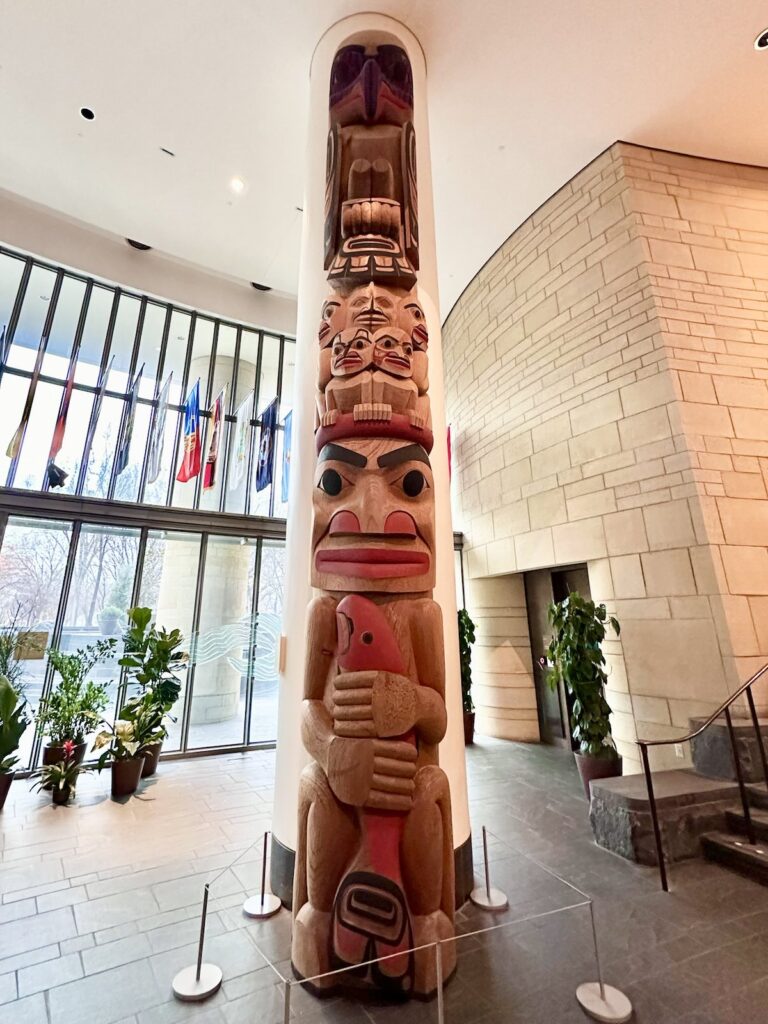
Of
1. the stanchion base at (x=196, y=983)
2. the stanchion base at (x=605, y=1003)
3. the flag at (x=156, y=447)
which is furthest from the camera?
the flag at (x=156, y=447)

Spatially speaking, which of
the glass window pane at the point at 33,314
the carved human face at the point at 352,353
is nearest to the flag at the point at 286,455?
the glass window pane at the point at 33,314

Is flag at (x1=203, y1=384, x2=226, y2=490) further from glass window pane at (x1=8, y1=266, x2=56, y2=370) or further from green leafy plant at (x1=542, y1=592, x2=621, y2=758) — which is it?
green leafy plant at (x1=542, y1=592, x2=621, y2=758)

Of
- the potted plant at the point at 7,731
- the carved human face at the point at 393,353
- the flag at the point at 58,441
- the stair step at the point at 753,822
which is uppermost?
the flag at the point at 58,441

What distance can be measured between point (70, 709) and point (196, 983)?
129 inches

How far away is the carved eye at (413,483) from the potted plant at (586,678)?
2897mm

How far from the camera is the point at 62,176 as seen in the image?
19.3 ft

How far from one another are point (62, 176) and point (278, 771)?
24.7 feet

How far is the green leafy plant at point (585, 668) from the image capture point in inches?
152

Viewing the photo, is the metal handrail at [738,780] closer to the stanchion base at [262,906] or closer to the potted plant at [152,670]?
the stanchion base at [262,906]

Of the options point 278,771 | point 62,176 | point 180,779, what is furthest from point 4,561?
point 62,176

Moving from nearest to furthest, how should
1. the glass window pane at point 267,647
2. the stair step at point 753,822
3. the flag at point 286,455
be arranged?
the stair step at point 753,822 < the glass window pane at point 267,647 < the flag at point 286,455

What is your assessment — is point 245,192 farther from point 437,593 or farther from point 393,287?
point 437,593

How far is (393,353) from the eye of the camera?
207cm

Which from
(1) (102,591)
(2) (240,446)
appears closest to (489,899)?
(1) (102,591)
